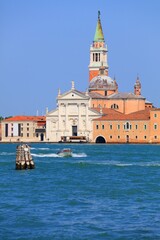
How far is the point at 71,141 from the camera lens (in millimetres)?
110375

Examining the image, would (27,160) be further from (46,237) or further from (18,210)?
(46,237)

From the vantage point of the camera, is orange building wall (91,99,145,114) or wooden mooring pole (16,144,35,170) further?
orange building wall (91,99,145,114)

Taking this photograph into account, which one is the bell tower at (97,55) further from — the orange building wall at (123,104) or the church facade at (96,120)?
the orange building wall at (123,104)

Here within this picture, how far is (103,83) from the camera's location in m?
120

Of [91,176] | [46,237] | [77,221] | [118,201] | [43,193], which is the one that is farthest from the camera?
[91,176]

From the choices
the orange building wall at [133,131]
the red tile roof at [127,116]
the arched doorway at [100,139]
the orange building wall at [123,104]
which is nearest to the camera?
the orange building wall at [133,131]

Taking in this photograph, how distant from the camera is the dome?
11988cm

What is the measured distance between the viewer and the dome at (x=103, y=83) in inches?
4719

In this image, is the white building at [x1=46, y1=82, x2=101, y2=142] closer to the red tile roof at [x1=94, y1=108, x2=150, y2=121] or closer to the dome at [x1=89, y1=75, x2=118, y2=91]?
the red tile roof at [x1=94, y1=108, x2=150, y2=121]

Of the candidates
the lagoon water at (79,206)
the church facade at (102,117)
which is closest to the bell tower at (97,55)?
the church facade at (102,117)

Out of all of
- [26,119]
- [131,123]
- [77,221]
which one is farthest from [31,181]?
[26,119]

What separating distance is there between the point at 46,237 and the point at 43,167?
26102mm

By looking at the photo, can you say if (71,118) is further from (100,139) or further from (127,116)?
(127,116)

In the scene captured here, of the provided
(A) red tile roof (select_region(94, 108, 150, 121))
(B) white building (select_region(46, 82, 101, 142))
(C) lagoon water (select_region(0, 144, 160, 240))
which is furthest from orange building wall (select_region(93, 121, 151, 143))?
(C) lagoon water (select_region(0, 144, 160, 240))
